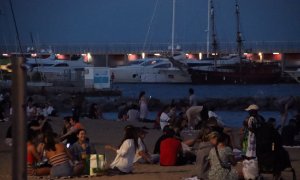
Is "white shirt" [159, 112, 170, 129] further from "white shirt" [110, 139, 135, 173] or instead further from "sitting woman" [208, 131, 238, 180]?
"sitting woman" [208, 131, 238, 180]

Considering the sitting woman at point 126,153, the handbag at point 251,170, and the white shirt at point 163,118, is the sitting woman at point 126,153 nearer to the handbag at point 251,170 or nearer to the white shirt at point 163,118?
the handbag at point 251,170

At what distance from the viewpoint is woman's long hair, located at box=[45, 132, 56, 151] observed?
10680mm

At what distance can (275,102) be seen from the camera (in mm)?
56031

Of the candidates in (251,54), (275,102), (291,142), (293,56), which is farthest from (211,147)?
(293,56)

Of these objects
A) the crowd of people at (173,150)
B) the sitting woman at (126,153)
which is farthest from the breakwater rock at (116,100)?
the sitting woman at (126,153)

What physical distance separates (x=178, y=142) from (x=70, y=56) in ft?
383

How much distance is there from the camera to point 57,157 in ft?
35.6

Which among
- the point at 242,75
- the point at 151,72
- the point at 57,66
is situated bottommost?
the point at 242,75

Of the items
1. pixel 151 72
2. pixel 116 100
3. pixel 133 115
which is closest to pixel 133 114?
pixel 133 115

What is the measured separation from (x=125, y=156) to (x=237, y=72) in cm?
8064

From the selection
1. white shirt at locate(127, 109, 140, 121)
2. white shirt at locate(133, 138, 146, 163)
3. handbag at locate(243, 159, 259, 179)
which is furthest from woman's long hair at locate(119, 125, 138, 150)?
white shirt at locate(127, 109, 140, 121)

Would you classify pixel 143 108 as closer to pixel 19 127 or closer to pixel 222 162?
pixel 222 162

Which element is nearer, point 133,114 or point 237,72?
point 133,114

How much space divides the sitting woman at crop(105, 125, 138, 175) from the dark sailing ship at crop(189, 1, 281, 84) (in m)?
77.2
